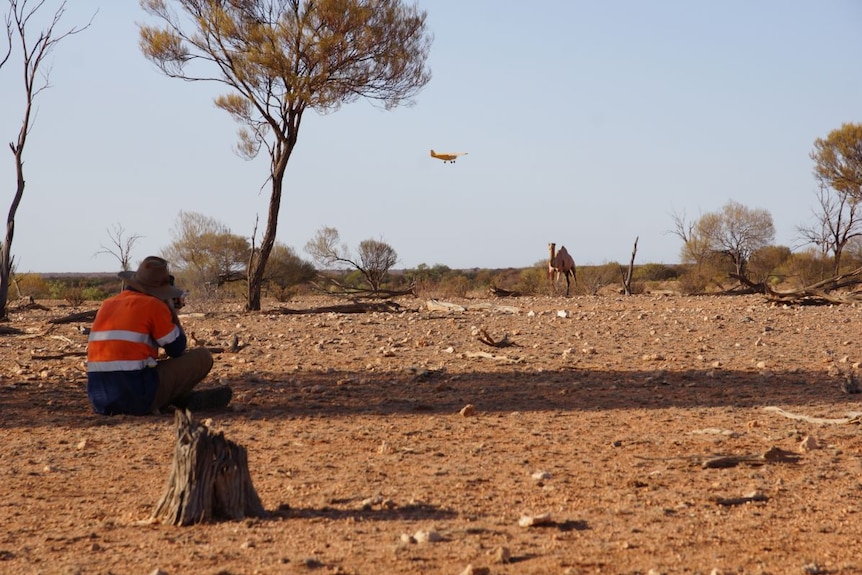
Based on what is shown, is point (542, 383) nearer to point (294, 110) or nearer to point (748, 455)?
point (748, 455)

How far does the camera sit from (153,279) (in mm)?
7398

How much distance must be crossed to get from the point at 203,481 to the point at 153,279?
10.7ft

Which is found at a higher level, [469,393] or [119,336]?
[119,336]

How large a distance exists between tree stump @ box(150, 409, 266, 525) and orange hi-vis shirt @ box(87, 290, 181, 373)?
2778 mm

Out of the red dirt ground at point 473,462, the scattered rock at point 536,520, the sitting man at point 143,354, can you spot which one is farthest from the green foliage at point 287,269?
the scattered rock at point 536,520

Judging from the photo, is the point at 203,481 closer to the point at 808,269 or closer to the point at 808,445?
the point at 808,445

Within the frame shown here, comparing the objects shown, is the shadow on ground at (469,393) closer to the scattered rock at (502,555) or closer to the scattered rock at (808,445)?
the scattered rock at (808,445)

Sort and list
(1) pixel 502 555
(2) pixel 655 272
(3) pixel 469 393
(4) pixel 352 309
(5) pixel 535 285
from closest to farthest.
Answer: (1) pixel 502 555 → (3) pixel 469 393 → (4) pixel 352 309 → (5) pixel 535 285 → (2) pixel 655 272

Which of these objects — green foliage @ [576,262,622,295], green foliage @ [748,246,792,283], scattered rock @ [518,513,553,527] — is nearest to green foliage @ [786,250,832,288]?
green foliage @ [748,246,792,283]

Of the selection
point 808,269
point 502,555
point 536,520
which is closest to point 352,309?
point 536,520

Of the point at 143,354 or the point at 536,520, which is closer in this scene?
the point at 536,520

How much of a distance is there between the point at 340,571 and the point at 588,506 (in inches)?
57.7

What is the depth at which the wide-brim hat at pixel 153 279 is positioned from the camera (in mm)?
7379

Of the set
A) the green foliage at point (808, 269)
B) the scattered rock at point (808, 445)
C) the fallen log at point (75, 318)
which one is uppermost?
the green foliage at point (808, 269)
